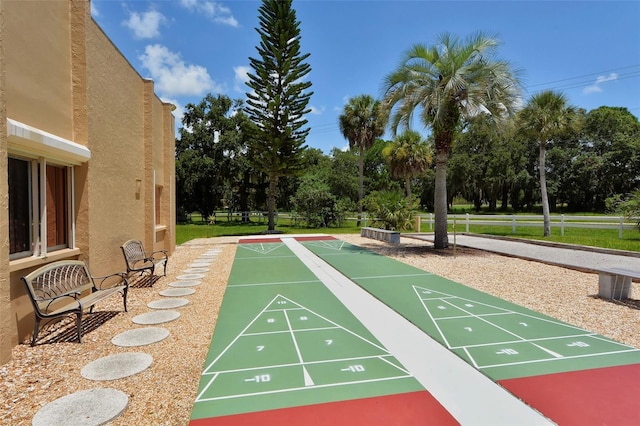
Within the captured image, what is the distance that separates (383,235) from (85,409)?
13776 mm

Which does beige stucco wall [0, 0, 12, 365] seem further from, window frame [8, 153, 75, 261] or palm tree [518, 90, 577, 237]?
palm tree [518, 90, 577, 237]

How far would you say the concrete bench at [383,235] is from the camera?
49.5 ft

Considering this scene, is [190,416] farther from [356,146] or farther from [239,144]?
[239,144]

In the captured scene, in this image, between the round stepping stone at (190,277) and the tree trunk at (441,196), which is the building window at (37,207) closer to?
the round stepping stone at (190,277)

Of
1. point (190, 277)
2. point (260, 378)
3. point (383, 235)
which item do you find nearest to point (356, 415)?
point (260, 378)

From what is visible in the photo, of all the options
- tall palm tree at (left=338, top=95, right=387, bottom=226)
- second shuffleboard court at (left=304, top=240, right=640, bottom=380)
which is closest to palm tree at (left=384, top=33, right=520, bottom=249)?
second shuffleboard court at (left=304, top=240, right=640, bottom=380)

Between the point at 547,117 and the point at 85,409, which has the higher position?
the point at 547,117

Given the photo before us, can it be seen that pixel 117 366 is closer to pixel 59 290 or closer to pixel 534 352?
pixel 59 290

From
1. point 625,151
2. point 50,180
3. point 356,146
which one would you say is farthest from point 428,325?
point 625,151

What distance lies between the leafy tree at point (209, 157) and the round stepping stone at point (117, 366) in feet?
85.4

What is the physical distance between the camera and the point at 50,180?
5535mm

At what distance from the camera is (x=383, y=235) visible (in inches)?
626

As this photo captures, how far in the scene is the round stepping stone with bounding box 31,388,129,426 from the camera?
2834mm

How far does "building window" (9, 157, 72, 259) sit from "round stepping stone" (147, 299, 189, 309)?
1.69m
